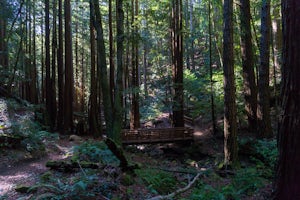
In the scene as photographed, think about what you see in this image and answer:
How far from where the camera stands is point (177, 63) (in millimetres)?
15898

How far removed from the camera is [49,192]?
4715 millimetres

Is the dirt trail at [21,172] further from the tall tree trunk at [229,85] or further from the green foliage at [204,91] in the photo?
the green foliage at [204,91]

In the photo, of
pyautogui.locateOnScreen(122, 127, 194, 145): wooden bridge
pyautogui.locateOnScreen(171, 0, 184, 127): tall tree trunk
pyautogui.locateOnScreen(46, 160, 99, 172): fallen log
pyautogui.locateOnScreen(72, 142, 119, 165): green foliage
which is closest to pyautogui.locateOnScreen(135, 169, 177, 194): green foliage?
pyautogui.locateOnScreen(46, 160, 99, 172): fallen log

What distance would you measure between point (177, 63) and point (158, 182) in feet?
33.9

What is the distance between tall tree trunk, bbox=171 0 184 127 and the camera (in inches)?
622

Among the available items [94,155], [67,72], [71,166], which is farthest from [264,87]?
[67,72]

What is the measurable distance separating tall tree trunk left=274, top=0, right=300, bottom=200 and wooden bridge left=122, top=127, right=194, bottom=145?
37.7ft

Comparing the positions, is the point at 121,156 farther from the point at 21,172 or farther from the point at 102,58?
the point at 102,58

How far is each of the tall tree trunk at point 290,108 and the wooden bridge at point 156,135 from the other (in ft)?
37.7

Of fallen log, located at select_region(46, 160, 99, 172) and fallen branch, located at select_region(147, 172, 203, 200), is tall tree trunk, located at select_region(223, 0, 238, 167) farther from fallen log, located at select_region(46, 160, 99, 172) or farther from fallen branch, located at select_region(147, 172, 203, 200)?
fallen log, located at select_region(46, 160, 99, 172)

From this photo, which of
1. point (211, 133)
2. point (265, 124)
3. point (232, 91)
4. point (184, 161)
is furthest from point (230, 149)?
point (211, 133)

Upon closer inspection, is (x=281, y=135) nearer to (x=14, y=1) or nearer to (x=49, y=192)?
(x=49, y=192)

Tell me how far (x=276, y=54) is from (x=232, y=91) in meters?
11.9

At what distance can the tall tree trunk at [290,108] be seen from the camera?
9.62 ft
